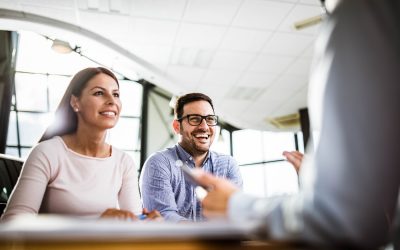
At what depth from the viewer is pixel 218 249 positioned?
450 mm

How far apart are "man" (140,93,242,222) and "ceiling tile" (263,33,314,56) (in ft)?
9.07

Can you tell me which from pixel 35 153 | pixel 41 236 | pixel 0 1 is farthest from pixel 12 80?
pixel 41 236

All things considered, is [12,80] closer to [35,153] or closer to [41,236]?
[35,153]

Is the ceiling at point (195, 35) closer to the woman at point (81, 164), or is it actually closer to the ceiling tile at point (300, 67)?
the ceiling tile at point (300, 67)

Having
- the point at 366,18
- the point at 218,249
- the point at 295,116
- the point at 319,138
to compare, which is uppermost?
the point at 295,116

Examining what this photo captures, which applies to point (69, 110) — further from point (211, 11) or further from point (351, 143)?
point (211, 11)

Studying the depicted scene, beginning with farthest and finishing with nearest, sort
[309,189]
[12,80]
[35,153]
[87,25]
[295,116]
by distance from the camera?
[295,116] < [12,80] < [87,25] < [35,153] < [309,189]

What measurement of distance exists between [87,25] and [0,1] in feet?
3.29

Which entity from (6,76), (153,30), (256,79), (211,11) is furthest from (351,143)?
(6,76)

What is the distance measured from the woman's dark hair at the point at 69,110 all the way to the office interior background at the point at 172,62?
0.07 metres

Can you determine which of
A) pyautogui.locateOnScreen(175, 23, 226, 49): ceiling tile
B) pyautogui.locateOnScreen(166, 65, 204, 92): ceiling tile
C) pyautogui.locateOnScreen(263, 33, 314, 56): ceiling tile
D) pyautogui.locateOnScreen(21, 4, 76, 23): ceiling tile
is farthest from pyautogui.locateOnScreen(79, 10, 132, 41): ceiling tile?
pyautogui.locateOnScreen(263, 33, 314, 56): ceiling tile

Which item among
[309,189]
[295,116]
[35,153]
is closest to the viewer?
[309,189]

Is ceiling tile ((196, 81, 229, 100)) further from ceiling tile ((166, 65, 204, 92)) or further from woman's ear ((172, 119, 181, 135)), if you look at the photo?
woman's ear ((172, 119, 181, 135))

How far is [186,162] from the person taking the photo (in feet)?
7.23
